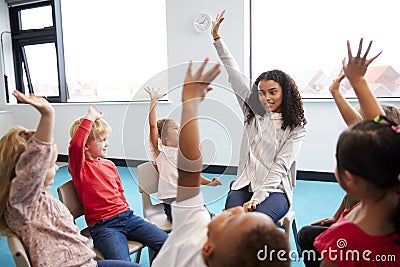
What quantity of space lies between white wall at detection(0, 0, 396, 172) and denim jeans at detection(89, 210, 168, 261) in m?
0.36

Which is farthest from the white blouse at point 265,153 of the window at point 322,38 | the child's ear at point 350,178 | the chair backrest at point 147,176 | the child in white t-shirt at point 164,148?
the window at point 322,38

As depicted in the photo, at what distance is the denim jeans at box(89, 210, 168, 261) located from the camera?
1.52 m

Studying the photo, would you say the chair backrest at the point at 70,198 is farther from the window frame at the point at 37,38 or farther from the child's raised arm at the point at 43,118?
the window frame at the point at 37,38

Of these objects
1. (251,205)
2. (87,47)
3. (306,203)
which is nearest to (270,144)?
(251,205)

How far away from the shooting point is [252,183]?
5.98 feet

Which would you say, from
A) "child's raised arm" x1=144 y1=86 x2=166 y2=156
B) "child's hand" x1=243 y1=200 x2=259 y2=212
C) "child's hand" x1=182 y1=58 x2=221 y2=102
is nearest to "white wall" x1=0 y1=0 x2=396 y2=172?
"child's raised arm" x1=144 y1=86 x2=166 y2=156

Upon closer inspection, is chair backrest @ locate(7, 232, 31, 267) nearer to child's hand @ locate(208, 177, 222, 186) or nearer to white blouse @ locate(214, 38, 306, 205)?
child's hand @ locate(208, 177, 222, 186)

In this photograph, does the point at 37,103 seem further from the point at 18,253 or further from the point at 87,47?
the point at 87,47

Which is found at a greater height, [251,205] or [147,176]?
[147,176]

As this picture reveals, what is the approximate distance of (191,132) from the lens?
848 millimetres

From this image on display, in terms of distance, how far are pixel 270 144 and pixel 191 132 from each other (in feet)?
2.95

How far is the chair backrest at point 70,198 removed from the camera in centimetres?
161

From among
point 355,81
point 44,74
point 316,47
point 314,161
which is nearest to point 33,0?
point 44,74

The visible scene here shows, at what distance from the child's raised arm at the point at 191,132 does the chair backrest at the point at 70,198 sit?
940 mm
